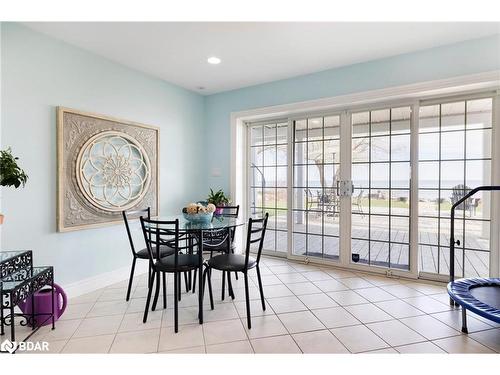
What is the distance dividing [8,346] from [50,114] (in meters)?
2.04

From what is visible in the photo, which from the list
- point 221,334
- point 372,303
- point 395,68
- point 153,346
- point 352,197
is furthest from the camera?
point 352,197

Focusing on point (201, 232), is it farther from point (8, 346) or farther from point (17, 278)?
point (8, 346)

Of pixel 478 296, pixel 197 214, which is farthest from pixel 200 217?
pixel 478 296

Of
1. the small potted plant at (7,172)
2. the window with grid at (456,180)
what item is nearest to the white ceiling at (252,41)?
the window with grid at (456,180)

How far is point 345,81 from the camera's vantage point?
3.61 meters

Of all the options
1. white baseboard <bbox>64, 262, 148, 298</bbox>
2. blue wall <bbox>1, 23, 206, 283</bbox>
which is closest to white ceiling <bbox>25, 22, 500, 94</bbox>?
blue wall <bbox>1, 23, 206, 283</bbox>

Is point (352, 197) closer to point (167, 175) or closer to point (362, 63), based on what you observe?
point (362, 63)

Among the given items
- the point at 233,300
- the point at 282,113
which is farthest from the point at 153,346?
the point at 282,113

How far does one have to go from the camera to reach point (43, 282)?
228 cm

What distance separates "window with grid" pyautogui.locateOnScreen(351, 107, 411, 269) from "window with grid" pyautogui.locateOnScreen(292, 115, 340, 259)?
26 cm

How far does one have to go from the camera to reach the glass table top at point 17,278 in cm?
198

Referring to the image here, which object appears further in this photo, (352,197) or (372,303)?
(352,197)

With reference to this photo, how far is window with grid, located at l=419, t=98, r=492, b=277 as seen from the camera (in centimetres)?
312
